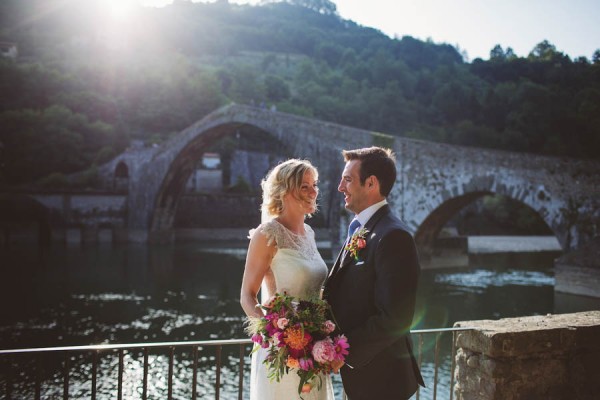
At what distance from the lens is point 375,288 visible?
201 centimetres

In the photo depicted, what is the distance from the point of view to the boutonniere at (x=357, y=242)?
2084 mm

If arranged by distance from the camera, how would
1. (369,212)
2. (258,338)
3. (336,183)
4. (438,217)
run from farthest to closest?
1. (336,183)
2. (438,217)
3. (369,212)
4. (258,338)

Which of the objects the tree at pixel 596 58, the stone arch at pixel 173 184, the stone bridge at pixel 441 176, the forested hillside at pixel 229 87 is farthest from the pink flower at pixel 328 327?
the stone arch at pixel 173 184

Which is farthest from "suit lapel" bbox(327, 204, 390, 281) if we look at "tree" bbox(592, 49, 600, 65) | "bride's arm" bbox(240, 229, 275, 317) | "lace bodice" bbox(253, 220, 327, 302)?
"tree" bbox(592, 49, 600, 65)

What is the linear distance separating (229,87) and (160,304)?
52.3 metres

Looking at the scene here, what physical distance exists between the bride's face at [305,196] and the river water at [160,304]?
4667 millimetres

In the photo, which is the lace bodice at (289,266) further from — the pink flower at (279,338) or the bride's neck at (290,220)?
the pink flower at (279,338)

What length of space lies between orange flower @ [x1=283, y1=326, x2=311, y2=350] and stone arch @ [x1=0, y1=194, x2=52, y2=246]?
86.3ft

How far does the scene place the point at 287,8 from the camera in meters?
108

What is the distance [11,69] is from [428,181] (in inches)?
1318

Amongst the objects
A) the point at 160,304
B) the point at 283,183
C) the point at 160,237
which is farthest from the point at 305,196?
the point at 160,237

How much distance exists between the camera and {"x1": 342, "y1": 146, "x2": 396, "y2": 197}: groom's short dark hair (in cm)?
215

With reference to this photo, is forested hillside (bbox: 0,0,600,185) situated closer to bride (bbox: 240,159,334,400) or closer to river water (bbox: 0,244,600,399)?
river water (bbox: 0,244,600,399)

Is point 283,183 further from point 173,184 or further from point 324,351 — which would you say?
point 173,184
